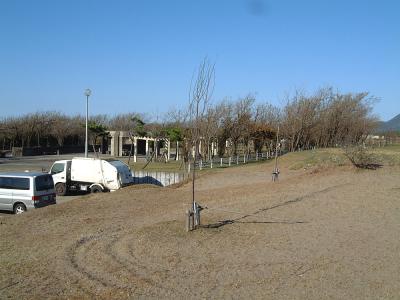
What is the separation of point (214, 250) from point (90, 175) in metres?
17.0

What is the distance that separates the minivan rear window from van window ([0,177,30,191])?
341 millimetres

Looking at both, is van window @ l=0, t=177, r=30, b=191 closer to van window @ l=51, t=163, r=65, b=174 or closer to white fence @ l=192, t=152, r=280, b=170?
van window @ l=51, t=163, r=65, b=174

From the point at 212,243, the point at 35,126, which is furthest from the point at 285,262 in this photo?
the point at 35,126

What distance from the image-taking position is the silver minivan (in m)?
16.5

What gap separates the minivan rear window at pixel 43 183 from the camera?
16689mm

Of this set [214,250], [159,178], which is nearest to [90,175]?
[159,178]

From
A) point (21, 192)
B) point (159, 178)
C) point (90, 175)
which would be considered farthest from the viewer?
point (159, 178)

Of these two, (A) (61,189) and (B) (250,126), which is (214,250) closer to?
(A) (61,189)

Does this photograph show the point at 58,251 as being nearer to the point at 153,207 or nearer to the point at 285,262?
the point at 285,262

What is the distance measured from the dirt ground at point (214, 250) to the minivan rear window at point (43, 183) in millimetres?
2098

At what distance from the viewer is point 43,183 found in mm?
17031

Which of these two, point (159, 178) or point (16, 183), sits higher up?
point (16, 183)

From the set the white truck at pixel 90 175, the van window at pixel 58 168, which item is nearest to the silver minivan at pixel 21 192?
the white truck at pixel 90 175

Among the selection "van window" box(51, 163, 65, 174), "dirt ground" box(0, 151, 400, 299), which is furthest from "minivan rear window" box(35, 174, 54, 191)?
"van window" box(51, 163, 65, 174)
